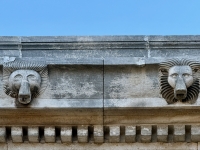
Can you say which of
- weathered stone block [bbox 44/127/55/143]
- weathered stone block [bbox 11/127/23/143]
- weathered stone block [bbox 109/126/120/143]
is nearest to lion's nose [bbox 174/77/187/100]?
weathered stone block [bbox 109/126/120/143]

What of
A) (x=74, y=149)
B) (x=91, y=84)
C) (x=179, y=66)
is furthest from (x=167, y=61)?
(x=74, y=149)

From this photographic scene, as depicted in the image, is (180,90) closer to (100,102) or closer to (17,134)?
(100,102)

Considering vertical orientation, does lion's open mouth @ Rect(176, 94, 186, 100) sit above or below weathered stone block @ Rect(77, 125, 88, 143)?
above

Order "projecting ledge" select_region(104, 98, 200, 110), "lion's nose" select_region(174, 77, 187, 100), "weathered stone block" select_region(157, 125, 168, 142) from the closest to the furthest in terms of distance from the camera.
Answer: "lion's nose" select_region(174, 77, 187, 100) → "projecting ledge" select_region(104, 98, 200, 110) → "weathered stone block" select_region(157, 125, 168, 142)

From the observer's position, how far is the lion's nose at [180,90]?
9.06 meters

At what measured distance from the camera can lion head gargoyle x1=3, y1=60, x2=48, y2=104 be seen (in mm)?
9188

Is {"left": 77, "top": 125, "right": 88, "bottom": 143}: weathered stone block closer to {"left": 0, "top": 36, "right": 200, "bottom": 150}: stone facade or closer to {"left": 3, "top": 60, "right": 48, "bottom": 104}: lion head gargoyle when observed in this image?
{"left": 0, "top": 36, "right": 200, "bottom": 150}: stone facade

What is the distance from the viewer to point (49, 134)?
30.6ft

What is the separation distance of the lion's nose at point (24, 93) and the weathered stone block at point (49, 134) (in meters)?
0.43

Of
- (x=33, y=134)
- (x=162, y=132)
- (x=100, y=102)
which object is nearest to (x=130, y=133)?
(x=162, y=132)

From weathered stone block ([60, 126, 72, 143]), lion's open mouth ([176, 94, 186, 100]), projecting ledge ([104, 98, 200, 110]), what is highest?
lion's open mouth ([176, 94, 186, 100])

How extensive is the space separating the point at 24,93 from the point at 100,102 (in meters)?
0.91

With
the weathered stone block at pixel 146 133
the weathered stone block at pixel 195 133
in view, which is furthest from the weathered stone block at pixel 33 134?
the weathered stone block at pixel 195 133

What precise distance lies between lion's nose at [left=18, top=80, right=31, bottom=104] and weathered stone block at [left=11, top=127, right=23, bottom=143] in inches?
15.0
